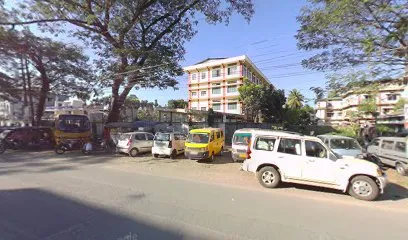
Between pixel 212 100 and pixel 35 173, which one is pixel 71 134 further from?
pixel 212 100

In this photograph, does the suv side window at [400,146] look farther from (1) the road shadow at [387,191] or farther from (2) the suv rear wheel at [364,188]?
(2) the suv rear wheel at [364,188]

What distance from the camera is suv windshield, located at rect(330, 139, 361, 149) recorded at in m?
13.5

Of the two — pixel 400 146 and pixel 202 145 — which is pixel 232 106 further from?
pixel 400 146

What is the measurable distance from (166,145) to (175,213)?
1069 cm

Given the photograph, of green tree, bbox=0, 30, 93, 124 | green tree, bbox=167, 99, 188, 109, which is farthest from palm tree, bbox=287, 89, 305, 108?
green tree, bbox=0, 30, 93, 124

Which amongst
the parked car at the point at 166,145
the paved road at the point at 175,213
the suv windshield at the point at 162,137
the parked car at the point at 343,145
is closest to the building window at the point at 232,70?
the parked car at the point at 166,145

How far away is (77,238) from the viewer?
4.80 meters

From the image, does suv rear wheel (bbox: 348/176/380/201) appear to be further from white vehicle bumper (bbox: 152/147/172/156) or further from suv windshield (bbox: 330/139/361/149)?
white vehicle bumper (bbox: 152/147/172/156)

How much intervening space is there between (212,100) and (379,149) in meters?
45.1

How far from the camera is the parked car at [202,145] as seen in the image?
50.1 feet

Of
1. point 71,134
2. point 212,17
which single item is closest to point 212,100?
point 212,17

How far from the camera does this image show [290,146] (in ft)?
30.6

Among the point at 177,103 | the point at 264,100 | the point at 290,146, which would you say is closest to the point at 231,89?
the point at 177,103

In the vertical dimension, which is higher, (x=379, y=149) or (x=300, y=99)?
(x=300, y=99)
